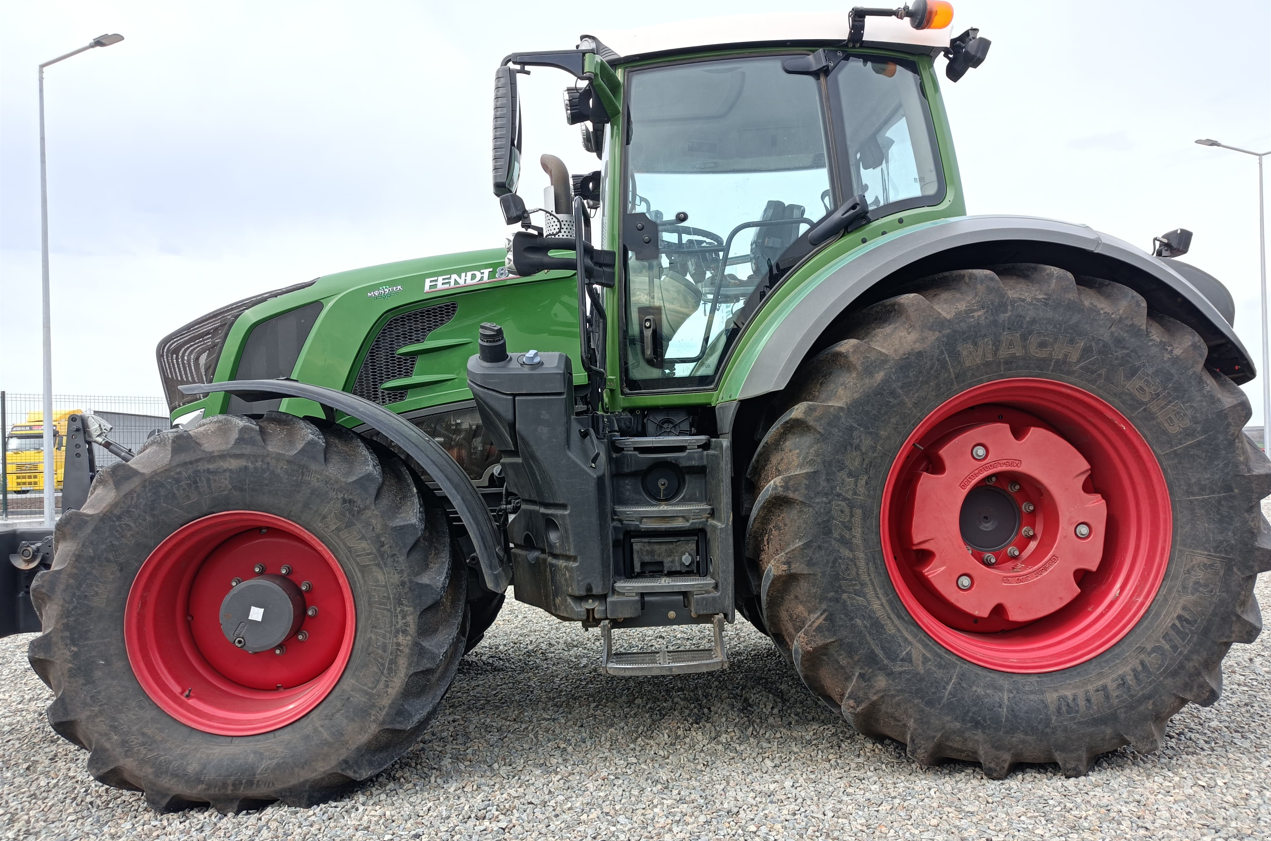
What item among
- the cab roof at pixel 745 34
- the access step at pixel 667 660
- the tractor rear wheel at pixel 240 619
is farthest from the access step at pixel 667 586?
the cab roof at pixel 745 34

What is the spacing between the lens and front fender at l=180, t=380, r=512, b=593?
8.12 ft

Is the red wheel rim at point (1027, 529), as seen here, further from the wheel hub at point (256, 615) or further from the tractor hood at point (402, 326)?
the wheel hub at point (256, 615)

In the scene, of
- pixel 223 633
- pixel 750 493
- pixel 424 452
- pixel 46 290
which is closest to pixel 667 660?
pixel 750 493

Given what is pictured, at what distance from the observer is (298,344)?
130 inches

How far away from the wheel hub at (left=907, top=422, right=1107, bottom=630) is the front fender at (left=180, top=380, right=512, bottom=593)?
140cm

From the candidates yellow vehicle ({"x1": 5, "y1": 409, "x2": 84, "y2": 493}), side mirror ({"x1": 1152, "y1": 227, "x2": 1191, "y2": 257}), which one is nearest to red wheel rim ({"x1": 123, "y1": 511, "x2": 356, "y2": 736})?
side mirror ({"x1": 1152, "y1": 227, "x2": 1191, "y2": 257})

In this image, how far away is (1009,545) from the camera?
8.49 ft

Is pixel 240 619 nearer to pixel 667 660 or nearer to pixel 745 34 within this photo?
pixel 667 660

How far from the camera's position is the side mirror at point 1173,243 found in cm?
310

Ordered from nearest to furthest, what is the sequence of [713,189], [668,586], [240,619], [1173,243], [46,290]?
[240,619] < [668,586] < [713,189] < [1173,243] < [46,290]

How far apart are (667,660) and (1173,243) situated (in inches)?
105

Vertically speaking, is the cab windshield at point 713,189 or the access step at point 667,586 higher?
the cab windshield at point 713,189

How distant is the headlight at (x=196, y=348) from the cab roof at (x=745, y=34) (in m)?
1.70

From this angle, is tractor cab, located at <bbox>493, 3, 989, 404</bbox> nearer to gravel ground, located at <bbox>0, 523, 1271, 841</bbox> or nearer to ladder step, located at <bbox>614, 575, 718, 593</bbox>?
ladder step, located at <bbox>614, 575, 718, 593</bbox>
